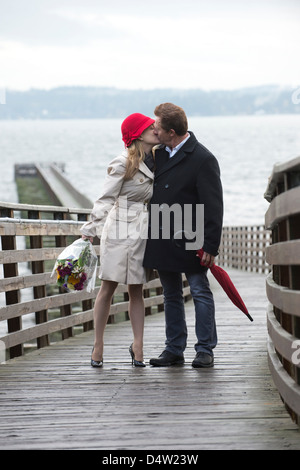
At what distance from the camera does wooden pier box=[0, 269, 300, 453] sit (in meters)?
3.96

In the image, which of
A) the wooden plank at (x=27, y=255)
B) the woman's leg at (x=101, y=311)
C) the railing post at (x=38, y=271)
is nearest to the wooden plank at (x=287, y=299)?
the woman's leg at (x=101, y=311)

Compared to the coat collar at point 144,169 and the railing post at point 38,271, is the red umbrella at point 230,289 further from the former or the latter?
the railing post at point 38,271

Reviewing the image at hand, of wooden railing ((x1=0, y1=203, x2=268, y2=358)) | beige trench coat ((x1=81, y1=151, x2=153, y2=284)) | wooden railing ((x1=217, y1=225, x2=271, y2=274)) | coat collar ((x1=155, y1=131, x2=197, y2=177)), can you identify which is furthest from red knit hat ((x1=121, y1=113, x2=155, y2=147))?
wooden railing ((x1=217, y1=225, x2=271, y2=274))

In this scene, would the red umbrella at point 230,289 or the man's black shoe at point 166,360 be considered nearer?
the red umbrella at point 230,289

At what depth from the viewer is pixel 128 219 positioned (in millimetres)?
5887

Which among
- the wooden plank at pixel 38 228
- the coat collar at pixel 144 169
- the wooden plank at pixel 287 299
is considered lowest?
the wooden plank at pixel 287 299

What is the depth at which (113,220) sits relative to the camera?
19.4 feet

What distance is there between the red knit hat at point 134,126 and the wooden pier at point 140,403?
145cm

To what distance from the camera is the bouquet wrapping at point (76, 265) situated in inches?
237

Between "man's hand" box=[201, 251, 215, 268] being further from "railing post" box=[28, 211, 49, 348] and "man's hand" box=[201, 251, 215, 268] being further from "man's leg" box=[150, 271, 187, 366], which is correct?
"railing post" box=[28, 211, 49, 348]

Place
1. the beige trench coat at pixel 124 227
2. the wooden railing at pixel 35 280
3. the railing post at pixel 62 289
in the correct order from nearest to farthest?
1. the beige trench coat at pixel 124 227
2. the wooden railing at pixel 35 280
3. the railing post at pixel 62 289

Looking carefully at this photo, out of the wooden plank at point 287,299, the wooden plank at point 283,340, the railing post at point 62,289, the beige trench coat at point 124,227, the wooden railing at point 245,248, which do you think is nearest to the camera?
the wooden plank at point 287,299

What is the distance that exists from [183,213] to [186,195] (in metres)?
0.11

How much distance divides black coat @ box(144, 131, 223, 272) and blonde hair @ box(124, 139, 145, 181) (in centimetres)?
17
